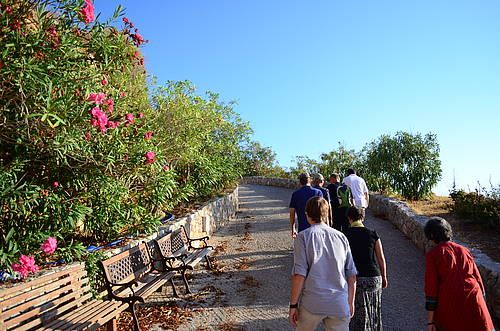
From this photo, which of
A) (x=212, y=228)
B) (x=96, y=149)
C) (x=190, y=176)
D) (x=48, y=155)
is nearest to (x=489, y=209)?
(x=212, y=228)

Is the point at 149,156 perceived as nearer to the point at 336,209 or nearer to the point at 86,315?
the point at 86,315

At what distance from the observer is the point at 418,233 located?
918 cm

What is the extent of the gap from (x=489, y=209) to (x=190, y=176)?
8.07 m

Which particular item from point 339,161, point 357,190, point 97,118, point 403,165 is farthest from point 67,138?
point 339,161

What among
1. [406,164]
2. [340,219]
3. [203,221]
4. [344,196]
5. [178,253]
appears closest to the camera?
[344,196]

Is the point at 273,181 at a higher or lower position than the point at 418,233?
higher

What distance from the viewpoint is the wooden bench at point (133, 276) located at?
5.11 metres

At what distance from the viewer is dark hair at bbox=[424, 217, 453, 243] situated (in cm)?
327

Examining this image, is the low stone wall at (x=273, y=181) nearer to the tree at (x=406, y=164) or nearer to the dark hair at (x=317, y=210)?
the tree at (x=406, y=164)

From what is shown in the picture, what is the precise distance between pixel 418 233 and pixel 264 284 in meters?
4.25

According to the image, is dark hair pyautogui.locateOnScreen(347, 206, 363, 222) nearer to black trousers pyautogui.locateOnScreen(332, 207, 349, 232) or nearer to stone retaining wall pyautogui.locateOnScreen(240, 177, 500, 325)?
stone retaining wall pyautogui.locateOnScreen(240, 177, 500, 325)

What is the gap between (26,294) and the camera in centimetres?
412

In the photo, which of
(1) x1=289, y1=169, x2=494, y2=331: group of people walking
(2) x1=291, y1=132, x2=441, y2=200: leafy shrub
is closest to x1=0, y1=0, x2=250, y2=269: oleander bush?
(1) x1=289, y1=169, x2=494, y2=331: group of people walking

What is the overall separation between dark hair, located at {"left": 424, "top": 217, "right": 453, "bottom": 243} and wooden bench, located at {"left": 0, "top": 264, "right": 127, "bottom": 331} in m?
3.41
